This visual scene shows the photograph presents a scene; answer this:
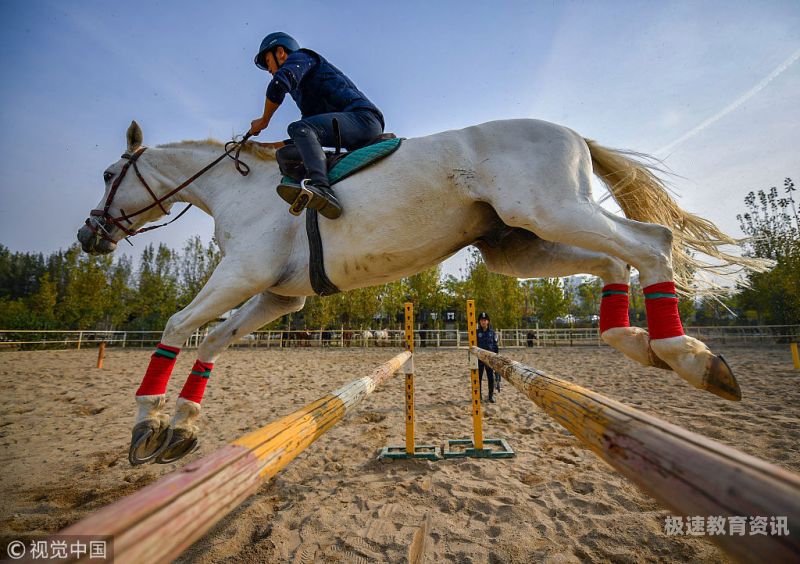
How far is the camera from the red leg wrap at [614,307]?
1909mm

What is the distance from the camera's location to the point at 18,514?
2.63 meters

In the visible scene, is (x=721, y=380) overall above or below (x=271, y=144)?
below

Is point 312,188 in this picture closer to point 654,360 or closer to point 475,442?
point 654,360

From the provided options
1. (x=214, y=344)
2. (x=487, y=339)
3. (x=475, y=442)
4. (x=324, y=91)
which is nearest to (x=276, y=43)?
(x=324, y=91)

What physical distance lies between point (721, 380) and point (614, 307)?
66cm

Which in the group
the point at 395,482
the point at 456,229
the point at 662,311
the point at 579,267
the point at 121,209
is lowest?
the point at 395,482

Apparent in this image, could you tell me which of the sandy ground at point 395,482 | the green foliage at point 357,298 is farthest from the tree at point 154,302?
the sandy ground at point 395,482

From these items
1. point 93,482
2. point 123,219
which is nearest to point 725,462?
point 123,219

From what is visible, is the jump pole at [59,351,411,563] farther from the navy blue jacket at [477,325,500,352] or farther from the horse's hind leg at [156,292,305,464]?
the navy blue jacket at [477,325,500,352]

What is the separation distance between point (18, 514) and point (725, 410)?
26.7 ft

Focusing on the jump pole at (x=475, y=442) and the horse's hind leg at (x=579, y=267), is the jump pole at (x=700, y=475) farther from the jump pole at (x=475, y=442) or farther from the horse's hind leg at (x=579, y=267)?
the jump pole at (x=475, y=442)

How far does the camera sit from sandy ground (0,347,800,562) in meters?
2.33

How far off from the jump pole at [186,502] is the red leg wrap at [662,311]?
1522 millimetres

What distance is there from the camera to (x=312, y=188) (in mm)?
2057
